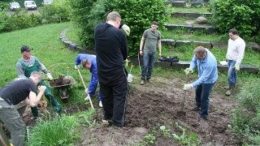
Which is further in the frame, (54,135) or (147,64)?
(147,64)

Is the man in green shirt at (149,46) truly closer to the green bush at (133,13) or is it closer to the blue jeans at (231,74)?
the green bush at (133,13)

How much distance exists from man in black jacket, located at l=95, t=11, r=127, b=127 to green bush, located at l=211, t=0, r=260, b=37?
7995 mm

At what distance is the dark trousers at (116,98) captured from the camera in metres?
7.27

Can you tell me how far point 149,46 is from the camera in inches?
455

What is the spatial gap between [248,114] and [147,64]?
4.13 meters

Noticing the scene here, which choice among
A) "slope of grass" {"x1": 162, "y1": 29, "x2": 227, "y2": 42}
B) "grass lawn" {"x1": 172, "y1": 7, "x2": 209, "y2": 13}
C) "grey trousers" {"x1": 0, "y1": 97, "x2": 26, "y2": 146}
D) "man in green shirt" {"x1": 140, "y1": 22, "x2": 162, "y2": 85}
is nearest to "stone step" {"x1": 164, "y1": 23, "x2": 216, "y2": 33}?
"slope of grass" {"x1": 162, "y1": 29, "x2": 227, "y2": 42}

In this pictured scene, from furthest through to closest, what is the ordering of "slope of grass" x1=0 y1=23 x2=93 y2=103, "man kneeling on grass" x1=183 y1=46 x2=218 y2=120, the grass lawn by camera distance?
the grass lawn < "slope of grass" x1=0 y1=23 x2=93 y2=103 < "man kneeling on grass" x1=183 y1=46 x2=218 y2=120

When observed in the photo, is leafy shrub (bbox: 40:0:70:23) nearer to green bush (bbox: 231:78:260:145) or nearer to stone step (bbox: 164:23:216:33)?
stone step (bbox: 164:23:216:33)

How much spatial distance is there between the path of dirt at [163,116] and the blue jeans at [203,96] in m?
0.22

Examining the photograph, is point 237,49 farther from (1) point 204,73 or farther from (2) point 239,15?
(2) point 239,15

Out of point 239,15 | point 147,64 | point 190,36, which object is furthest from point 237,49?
point 190,36

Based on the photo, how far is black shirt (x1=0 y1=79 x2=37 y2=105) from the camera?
7.46m

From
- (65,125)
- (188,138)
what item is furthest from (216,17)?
(65,125)

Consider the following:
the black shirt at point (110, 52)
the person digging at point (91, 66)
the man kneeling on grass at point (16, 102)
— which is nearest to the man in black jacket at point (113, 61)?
the black shirt at point (110, 52)
